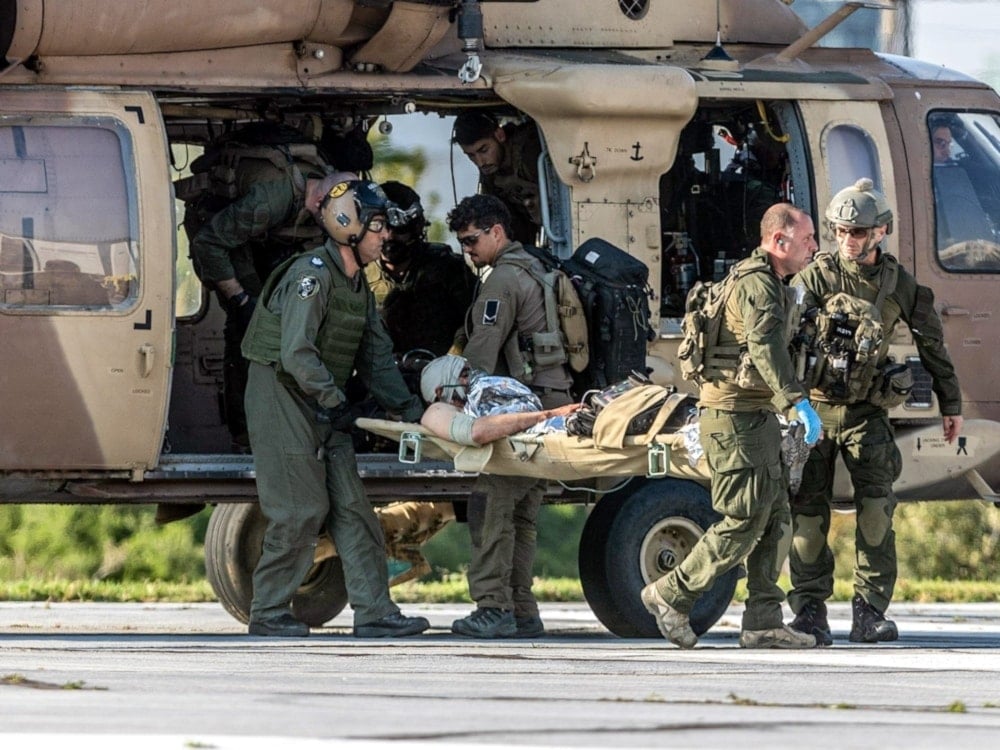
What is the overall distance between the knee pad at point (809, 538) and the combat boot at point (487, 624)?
1.49 metres

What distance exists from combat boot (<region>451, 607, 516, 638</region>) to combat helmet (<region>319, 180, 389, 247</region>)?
1.91m

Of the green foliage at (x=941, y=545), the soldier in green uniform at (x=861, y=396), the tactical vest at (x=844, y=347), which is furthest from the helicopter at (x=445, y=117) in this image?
the green foliage at (x=941, y=545)

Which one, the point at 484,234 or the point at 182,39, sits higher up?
the point at 182,39

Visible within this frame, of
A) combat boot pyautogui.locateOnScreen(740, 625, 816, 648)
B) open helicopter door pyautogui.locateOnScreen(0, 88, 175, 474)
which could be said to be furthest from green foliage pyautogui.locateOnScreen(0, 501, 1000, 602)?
combat boot pyautogui.locateOnScreen(740, 625, 816, 648)

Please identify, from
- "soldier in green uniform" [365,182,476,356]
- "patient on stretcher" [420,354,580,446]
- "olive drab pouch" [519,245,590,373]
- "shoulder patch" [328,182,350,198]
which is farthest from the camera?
"soldier in green uniform" [365,182,476,356]

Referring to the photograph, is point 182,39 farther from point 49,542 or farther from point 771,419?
point 49,542

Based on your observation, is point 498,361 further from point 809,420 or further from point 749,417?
point 809,420

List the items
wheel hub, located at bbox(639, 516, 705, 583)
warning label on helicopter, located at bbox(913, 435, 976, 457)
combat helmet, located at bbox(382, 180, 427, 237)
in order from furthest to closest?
warning label on helicopter, located at bbox(913, 435, 976, 457), combat helmet, located at bbox(382, 180, 427, 237), wheel hub, located at bbox(639, 516, 705, 583)

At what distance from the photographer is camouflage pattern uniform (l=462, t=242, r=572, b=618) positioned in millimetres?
9500

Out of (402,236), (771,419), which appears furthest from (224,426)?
(771,419)

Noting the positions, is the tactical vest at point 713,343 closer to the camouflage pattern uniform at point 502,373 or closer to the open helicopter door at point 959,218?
the camouflage pattern uniform at point 502,373

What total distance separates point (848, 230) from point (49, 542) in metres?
Result: 9.20

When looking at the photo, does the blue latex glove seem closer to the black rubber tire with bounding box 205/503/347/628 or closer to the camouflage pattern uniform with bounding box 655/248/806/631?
the camouflage pattern uniform with bounding box 655/248/806/631

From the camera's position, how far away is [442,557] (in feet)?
57.5
